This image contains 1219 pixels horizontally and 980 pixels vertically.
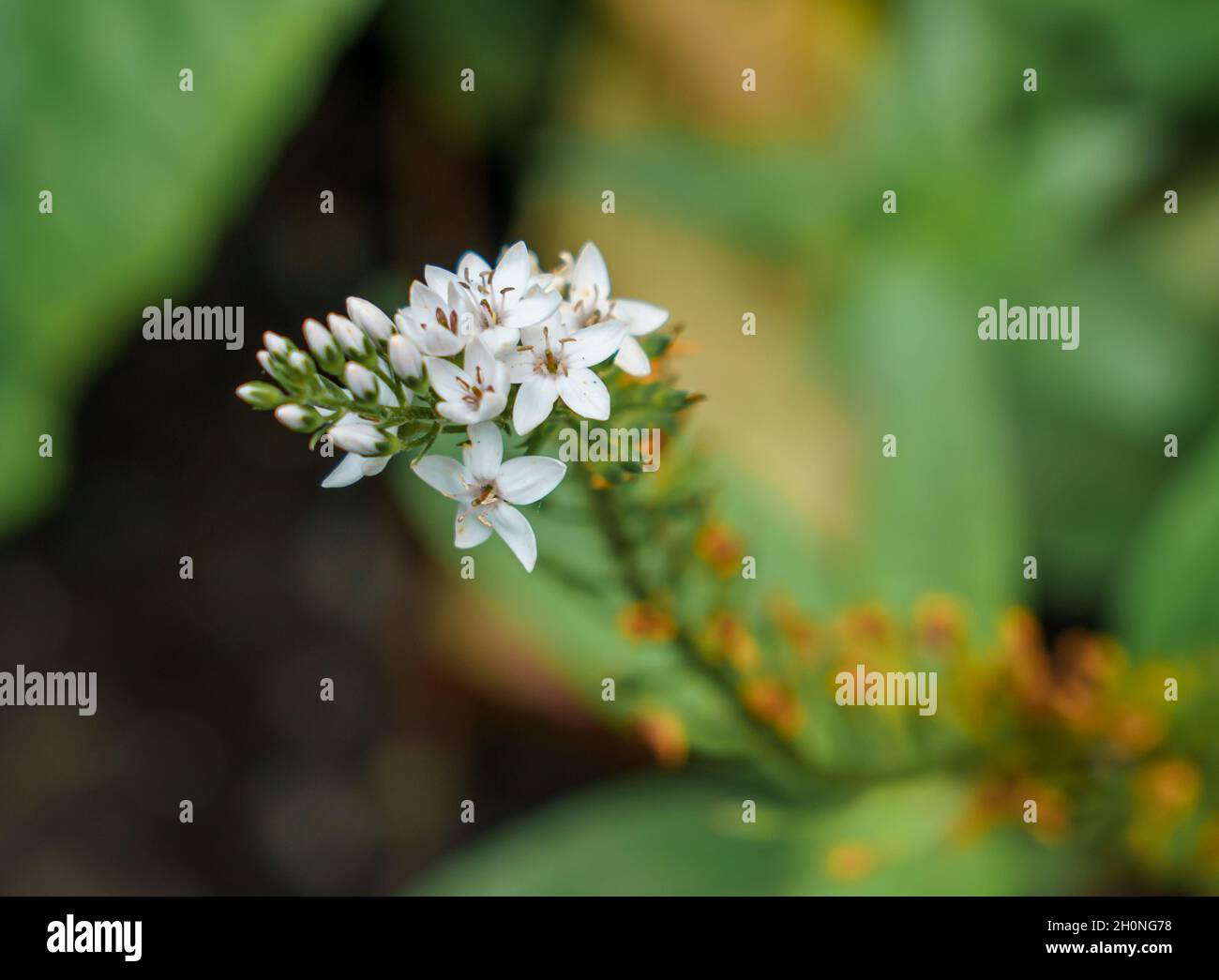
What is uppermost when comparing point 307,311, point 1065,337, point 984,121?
point 984,121

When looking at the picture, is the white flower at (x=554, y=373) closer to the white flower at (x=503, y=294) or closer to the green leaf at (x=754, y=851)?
the white flower at (x=503, y=294)

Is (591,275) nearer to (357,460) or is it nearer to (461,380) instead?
(461,380)

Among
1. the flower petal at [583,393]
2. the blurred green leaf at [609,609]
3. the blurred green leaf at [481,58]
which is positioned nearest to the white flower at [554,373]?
the flower petal at [583,393]

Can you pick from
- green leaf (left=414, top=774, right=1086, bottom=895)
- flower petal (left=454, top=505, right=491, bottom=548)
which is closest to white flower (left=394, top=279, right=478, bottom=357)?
flower petal (left=454, top=505, right=491, bottom=548)

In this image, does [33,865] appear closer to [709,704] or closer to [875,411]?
[709,704]

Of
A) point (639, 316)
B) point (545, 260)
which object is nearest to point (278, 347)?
point (639, 316)
